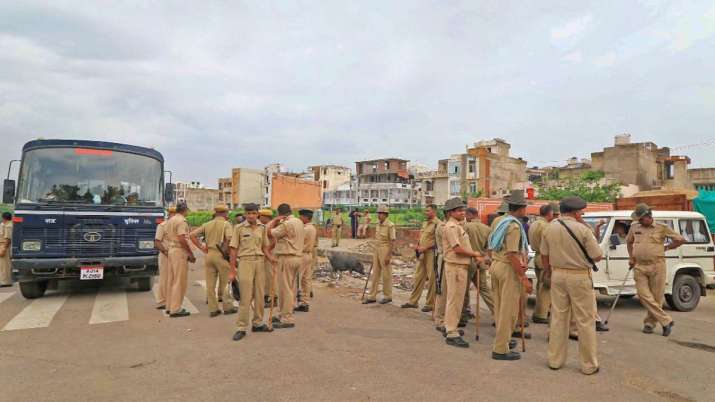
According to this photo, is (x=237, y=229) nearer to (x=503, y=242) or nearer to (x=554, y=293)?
(x=503, y=242)

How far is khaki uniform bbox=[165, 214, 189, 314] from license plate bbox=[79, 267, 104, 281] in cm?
177

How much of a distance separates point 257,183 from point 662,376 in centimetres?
7379

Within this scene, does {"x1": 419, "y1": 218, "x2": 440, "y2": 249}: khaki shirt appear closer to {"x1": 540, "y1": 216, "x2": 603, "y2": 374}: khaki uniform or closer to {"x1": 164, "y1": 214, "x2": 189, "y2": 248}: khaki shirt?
{"x1": 540, "y1": 216, "x2": 603, "y2": 374}: khaki uniform

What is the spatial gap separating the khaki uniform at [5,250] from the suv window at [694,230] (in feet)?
47.2

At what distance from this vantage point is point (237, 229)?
19.8 feet

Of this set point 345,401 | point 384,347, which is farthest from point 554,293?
point 345,401

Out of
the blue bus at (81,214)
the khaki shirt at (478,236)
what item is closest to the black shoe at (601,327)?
the khaki shirt at (478,236)

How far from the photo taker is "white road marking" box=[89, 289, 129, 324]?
674 centimetres

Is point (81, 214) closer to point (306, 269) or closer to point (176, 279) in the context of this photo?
point (176, 279)

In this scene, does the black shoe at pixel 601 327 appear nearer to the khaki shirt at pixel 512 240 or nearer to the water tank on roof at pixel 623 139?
the khaki shirt at pixel 512 240

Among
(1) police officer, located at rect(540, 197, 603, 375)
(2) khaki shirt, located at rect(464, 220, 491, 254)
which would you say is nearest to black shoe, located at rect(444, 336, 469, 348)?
(1) police officer, located at rect(540, 197, 603, 375)

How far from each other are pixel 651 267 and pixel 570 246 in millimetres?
2668

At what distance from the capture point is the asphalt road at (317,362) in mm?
3926

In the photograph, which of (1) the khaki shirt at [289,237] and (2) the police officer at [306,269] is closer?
(1) the khaki shirt at [289,237]
